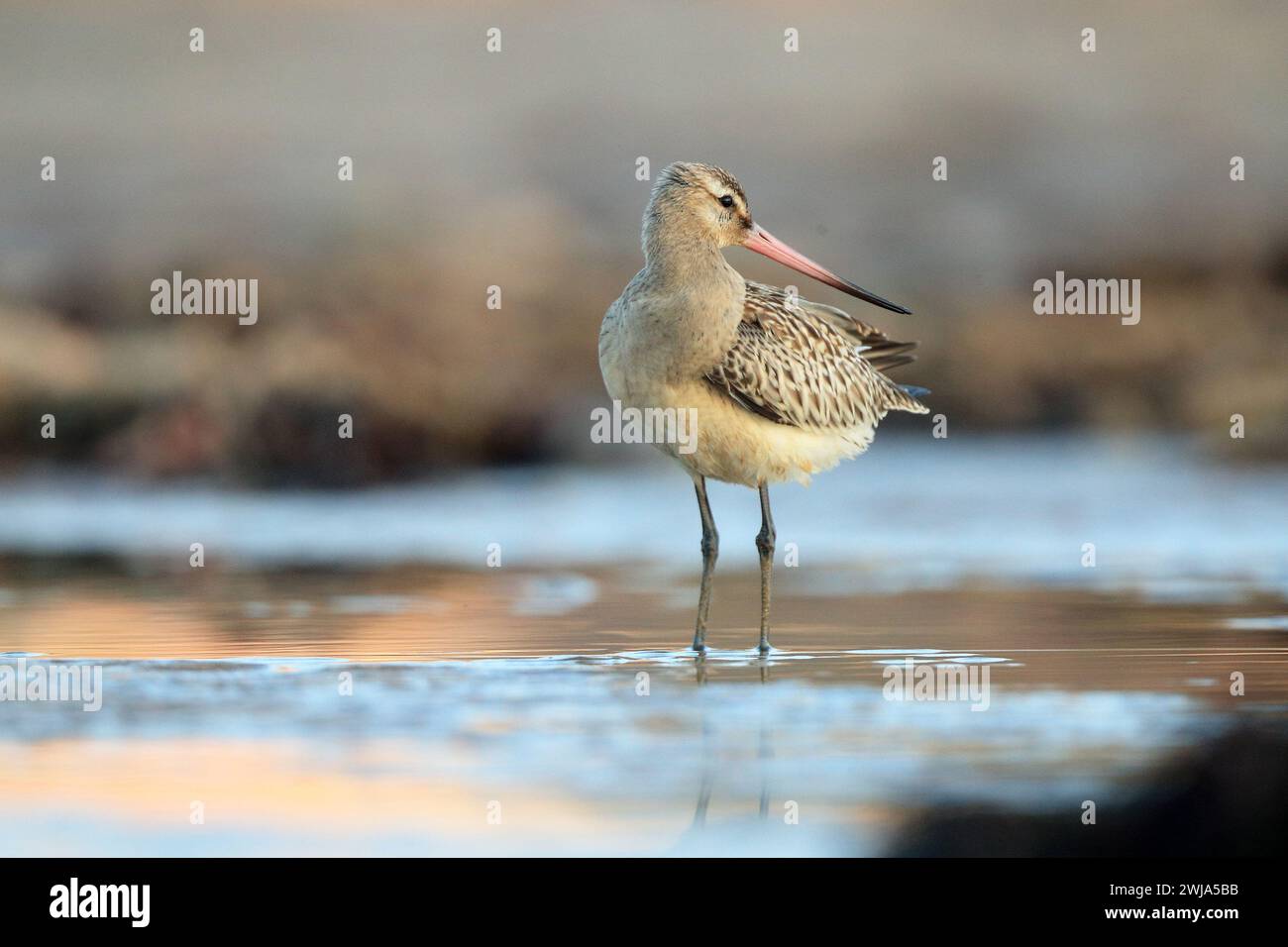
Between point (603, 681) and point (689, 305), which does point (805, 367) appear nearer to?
point (689, 305)

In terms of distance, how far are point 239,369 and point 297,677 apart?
9.24m

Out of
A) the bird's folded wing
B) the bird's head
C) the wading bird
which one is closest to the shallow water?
the wading bird

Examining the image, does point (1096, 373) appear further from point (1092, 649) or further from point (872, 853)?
point (872, 853)

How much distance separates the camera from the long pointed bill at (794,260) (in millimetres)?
7988

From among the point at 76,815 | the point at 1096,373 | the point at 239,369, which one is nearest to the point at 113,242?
the point at 239,369

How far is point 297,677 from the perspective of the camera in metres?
6.39

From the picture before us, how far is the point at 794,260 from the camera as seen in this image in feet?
27.0

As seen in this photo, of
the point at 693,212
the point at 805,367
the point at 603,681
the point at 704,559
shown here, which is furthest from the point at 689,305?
the point at 603,681

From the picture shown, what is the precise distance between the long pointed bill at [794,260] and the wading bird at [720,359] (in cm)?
1

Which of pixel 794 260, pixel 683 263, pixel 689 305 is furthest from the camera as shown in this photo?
pixel 794 260

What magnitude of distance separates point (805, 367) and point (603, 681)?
1.94 metres

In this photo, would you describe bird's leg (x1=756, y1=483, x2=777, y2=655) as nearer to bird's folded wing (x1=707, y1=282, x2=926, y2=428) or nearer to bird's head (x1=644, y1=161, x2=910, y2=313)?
bird's folded wing (x1=707, y1=282, x2=926, y2=428)

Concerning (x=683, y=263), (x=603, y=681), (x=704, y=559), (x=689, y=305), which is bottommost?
(x=603, y=681)

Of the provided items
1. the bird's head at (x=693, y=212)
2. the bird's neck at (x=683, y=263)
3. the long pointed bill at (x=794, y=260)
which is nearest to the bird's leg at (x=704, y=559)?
the bird's neck at (x=683, y=263)
